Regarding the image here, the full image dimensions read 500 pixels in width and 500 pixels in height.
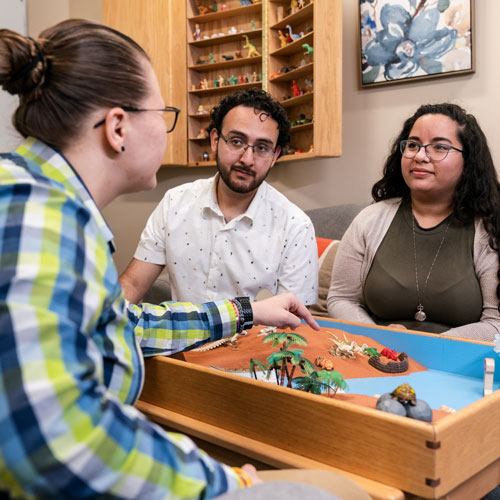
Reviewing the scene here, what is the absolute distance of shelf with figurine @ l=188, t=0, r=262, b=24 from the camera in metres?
3.46

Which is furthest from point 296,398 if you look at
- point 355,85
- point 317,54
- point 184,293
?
point 355,85

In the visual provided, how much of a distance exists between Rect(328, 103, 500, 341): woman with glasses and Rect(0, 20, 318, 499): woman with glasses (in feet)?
4.14

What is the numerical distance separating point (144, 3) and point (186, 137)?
0.90 meters

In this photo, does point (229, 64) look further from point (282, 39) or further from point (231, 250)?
point (231, 250)

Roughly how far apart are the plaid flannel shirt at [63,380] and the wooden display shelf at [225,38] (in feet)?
9.87

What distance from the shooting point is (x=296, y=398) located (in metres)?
0.96

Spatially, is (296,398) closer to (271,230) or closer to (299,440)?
(299,440)

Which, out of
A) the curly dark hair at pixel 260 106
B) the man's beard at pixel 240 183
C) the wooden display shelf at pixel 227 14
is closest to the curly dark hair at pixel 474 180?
the curly dark hair at pixel 260 106

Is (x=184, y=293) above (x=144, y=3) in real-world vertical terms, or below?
below

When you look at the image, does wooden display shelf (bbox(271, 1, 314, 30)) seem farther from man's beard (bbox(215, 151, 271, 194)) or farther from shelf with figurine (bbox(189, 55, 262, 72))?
man's beard (bbox(215, 151, 271, 194))

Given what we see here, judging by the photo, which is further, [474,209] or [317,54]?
[317,54]

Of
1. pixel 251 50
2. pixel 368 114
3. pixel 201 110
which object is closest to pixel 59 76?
pixel 368 114

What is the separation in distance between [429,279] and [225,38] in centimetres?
235

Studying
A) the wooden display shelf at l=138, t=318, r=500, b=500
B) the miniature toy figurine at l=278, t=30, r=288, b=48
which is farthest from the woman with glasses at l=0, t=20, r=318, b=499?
the miniature toy figurine at l=278, t=30, r=288, b=48
